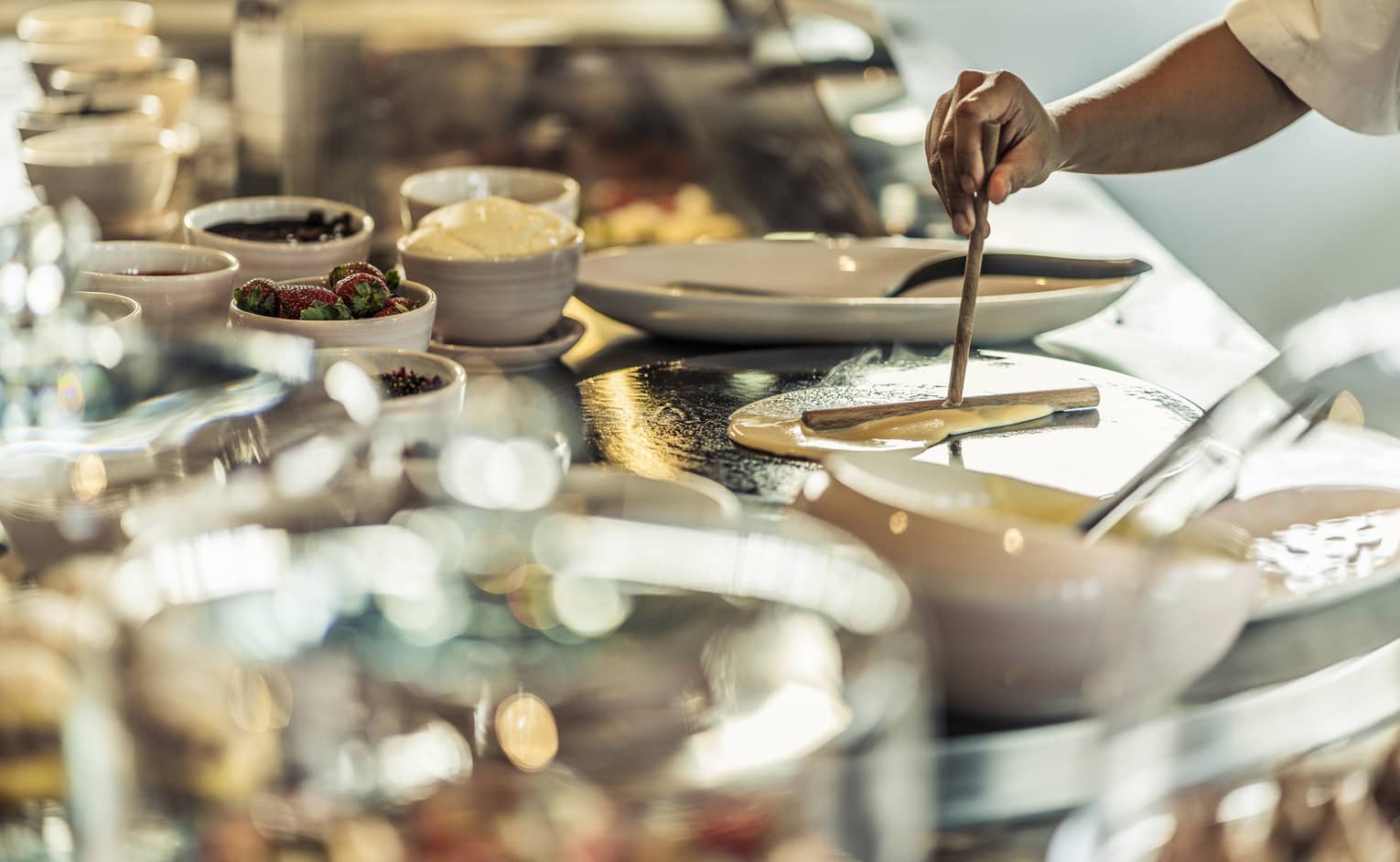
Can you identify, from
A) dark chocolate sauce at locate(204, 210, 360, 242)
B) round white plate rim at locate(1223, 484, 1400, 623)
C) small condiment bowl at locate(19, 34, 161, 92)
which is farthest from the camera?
small condiment bowl at locate(19, 34, 161, 92)

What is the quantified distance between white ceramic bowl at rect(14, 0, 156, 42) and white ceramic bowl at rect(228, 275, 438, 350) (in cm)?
123

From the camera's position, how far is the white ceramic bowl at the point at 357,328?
0.94 meters

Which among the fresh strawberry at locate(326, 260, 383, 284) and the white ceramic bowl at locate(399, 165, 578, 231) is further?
the white ceramic bowl at locate(399, 165, 578, 231)

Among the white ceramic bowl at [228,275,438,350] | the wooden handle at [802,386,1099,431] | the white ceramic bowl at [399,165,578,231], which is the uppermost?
the white ceramic bowl at [228,275,438,350]

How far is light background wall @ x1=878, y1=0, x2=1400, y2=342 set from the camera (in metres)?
4.11

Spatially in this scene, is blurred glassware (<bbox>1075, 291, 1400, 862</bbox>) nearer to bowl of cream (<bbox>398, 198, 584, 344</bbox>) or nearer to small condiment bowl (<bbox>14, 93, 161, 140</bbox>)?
bowl of cream (<bbox>398, 198, 584, 344</bbox>)

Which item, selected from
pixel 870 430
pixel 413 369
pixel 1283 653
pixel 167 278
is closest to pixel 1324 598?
pixel 1283 653

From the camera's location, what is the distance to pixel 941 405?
3.26 feet

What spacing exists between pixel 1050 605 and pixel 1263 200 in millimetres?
4400

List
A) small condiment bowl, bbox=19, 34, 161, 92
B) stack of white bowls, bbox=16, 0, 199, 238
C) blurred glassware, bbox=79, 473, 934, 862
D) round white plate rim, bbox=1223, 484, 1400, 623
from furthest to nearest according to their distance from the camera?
small condiment bowl, bbox=19, 34, 161, 92, stack of white bowls, bbox=16, 0, 199, 238, round white plate rim, bbox=1223, 484, 1400, 623, blurred glassware, bbox=79, 473, 934, 862

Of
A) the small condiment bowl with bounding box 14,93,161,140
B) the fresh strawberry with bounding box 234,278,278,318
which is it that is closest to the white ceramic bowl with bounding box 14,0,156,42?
the small condiment bowl with bounding box 14,93,161,140

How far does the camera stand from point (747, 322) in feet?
3.84

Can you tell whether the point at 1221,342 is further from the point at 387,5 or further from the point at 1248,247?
the point at 1248,247

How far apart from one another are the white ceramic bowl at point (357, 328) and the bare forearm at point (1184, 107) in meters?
0.73
